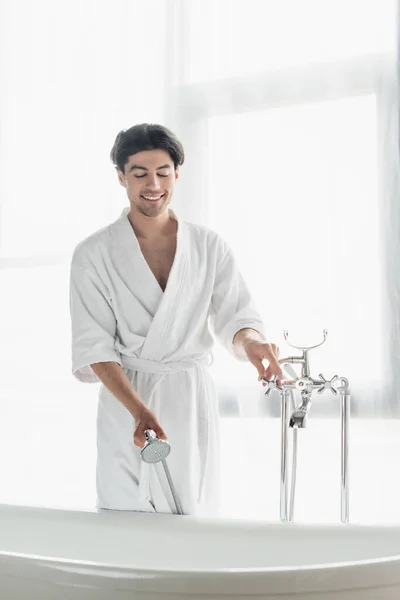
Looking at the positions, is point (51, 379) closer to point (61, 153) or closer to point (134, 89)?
point (61, 153)

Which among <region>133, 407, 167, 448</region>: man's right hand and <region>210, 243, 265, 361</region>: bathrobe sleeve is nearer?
<region>133, 407, 167, 448</region>: man's right hand

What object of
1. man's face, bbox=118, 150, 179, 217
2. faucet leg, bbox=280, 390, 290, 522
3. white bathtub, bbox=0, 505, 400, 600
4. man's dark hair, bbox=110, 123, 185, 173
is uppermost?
man's dark hair, bbox=110, 123, 185, 173

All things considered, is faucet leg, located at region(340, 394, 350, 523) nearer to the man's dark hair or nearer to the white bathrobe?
the white bathrobe

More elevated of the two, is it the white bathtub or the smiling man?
the smiling man

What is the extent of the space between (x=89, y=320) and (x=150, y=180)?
367 mm

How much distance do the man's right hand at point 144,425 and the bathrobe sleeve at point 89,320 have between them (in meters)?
0.16

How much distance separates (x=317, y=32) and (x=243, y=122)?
348 mm

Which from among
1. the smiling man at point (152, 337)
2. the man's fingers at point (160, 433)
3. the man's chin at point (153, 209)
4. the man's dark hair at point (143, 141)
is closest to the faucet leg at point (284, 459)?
the smiling man at point (152, 337)

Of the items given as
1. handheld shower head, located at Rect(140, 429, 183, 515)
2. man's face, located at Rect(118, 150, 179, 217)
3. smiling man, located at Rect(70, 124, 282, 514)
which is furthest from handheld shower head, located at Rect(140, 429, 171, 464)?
man's face, located at Rect(118, 150, 179, 217)

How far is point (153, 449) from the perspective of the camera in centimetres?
158

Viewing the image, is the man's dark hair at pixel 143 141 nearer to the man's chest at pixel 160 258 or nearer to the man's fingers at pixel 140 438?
the man's chest at pixel 160 258

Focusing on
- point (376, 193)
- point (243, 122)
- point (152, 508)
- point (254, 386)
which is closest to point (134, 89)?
point (243, 122)

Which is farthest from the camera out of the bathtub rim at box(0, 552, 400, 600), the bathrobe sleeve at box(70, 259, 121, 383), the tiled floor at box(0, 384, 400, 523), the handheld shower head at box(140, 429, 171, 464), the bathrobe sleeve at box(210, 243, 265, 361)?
the tiled floor at box(0, 384, 400, 523)

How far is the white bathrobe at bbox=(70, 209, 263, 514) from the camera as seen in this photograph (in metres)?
1.73
